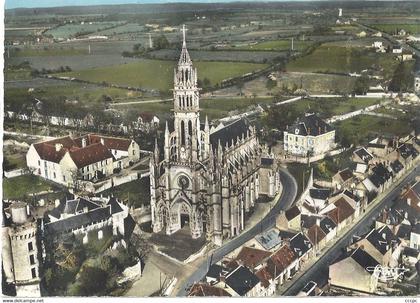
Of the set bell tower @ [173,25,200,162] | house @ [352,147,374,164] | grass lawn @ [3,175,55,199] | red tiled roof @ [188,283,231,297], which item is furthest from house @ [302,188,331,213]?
grass lawn @ [3,175,55,199]

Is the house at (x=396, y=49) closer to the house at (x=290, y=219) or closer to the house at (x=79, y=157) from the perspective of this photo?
the house at (x=290, y=219)

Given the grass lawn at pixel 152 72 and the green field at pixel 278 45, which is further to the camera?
the green field at pixel 278 45

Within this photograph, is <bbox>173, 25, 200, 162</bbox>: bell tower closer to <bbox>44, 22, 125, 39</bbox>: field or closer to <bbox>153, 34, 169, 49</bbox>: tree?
<bbox>153, 34, 169, 49</bbox>: tree

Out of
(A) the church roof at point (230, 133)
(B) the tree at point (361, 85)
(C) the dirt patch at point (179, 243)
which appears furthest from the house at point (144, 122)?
(B) the tree at point (361, 85)

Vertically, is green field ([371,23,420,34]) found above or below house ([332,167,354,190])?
above

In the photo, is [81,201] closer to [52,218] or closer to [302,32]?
[52,218]

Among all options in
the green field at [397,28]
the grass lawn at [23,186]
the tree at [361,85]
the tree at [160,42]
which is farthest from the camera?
the tree at [361,85]

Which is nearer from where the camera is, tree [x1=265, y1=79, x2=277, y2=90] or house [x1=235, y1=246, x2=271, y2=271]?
house [x1=235, y1=246, x2=271, y2=271]

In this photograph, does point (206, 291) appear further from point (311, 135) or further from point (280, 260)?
point (311, 135)

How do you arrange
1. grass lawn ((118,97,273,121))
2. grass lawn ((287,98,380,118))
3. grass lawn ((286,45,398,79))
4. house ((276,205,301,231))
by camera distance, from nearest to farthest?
house ((276,205,301,231)) → grass lawn ((286,45,398,79)) → grass lawn ((118,97,273,121)) → grass lawn ((287,98,380,118))
